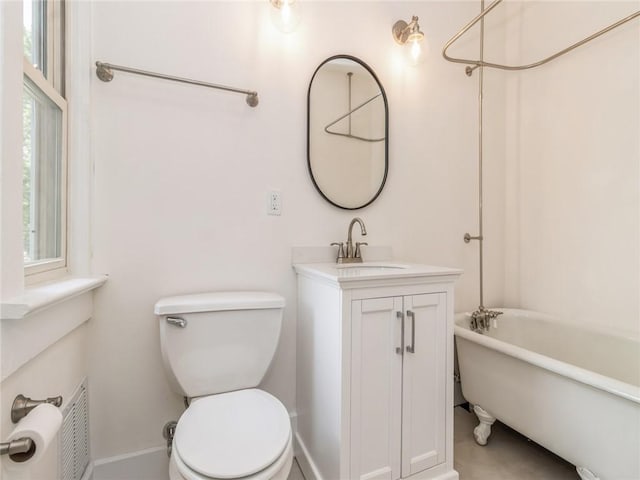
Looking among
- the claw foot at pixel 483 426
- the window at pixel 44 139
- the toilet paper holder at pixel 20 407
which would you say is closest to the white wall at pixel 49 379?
the toilet paper holder at pixel 20 407

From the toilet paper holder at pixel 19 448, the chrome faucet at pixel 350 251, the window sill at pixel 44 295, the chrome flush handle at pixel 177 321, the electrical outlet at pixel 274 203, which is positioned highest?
the electrical outlet at pixel 274 203

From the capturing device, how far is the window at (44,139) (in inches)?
38.5

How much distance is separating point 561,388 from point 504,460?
0.54 m

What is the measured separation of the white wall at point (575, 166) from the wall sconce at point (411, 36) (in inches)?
32.6

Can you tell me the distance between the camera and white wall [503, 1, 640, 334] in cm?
157

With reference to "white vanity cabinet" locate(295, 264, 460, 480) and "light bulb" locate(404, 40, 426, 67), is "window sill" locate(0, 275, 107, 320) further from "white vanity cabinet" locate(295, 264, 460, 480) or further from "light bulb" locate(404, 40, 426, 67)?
"light bulb" locate(404, 40, 426, 67)

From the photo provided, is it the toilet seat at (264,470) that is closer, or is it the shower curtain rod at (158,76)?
the toilet seat at (264,470)

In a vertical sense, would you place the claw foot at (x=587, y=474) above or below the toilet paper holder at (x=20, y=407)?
below

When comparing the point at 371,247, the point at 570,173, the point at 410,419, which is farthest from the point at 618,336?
the point at 371,247

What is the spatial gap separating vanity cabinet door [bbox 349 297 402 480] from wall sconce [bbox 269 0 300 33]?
126 cm

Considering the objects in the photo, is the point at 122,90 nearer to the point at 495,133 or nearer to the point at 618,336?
the point at 495,133

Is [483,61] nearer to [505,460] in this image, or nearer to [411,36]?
[411,36]

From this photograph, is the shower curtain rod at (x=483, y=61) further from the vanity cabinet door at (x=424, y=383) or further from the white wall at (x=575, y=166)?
the vanity cabinet door at (x=424, y=383)

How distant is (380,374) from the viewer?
1202mm
